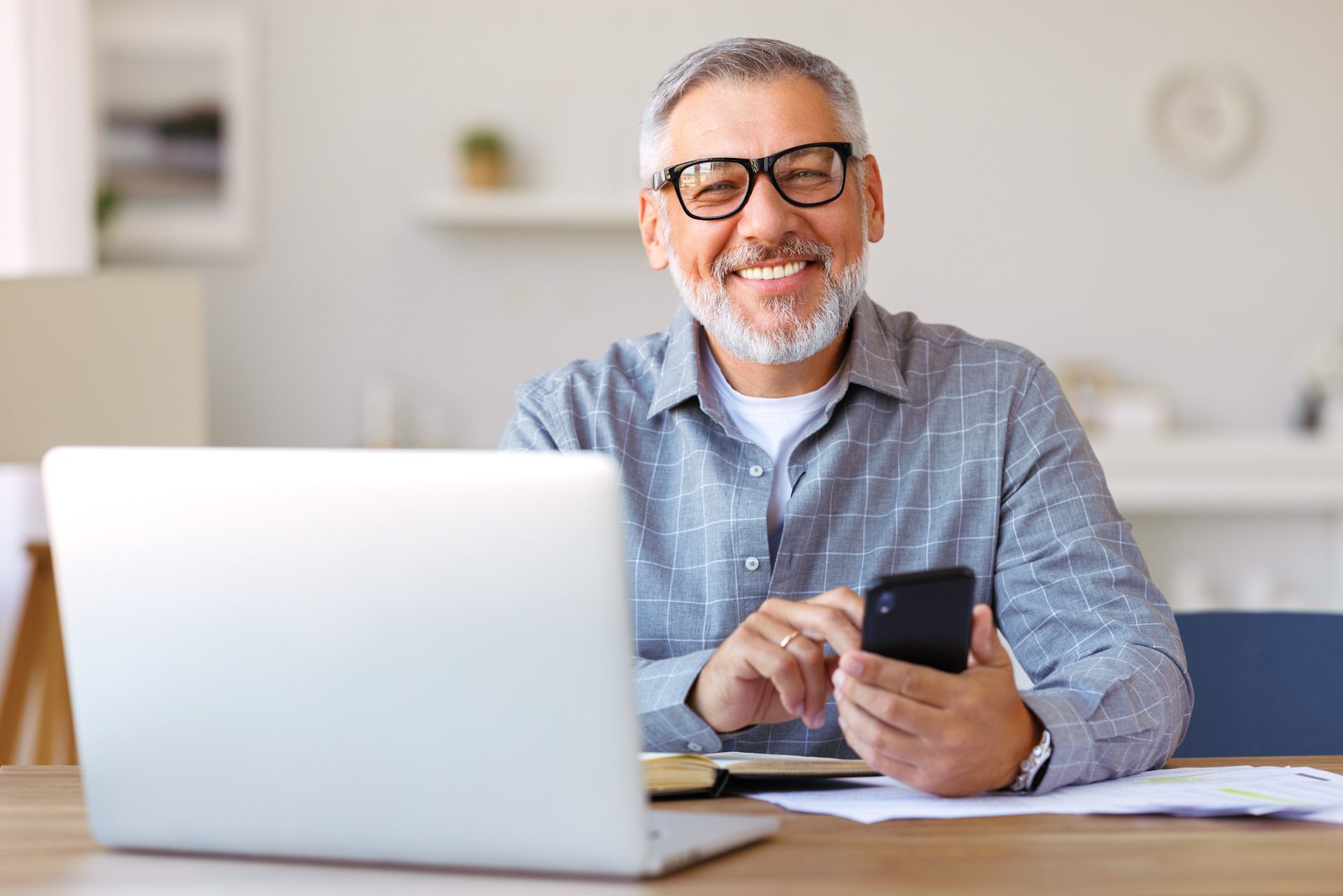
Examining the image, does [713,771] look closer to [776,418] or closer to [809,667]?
[809,667]

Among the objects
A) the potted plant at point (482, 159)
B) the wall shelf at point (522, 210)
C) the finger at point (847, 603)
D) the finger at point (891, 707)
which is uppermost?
the potted plant at point (482, 159)

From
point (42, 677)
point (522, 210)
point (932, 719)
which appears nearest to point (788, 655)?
point (932, 719)

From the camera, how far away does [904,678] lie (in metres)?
1.01

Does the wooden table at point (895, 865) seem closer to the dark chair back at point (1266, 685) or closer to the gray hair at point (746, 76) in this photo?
the dark chair back at point (1266, 685)

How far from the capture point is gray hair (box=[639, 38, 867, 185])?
5.09ft

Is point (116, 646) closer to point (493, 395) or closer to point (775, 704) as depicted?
point (775, 704)

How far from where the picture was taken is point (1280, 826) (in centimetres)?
95

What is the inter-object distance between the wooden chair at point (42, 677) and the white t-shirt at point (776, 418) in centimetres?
181

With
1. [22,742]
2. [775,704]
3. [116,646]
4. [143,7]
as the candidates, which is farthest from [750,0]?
[116,646]

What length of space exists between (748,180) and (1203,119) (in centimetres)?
338

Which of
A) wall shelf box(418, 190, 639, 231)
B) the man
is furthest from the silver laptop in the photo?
wall shelf box(418, 190, 639, 231)

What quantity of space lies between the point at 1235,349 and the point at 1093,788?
3.70 m

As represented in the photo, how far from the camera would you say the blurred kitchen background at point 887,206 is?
423 cm

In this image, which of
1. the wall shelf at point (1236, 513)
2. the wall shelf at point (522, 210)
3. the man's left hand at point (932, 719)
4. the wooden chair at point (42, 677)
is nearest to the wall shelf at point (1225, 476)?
the wall shelf at point (1236, 513)
